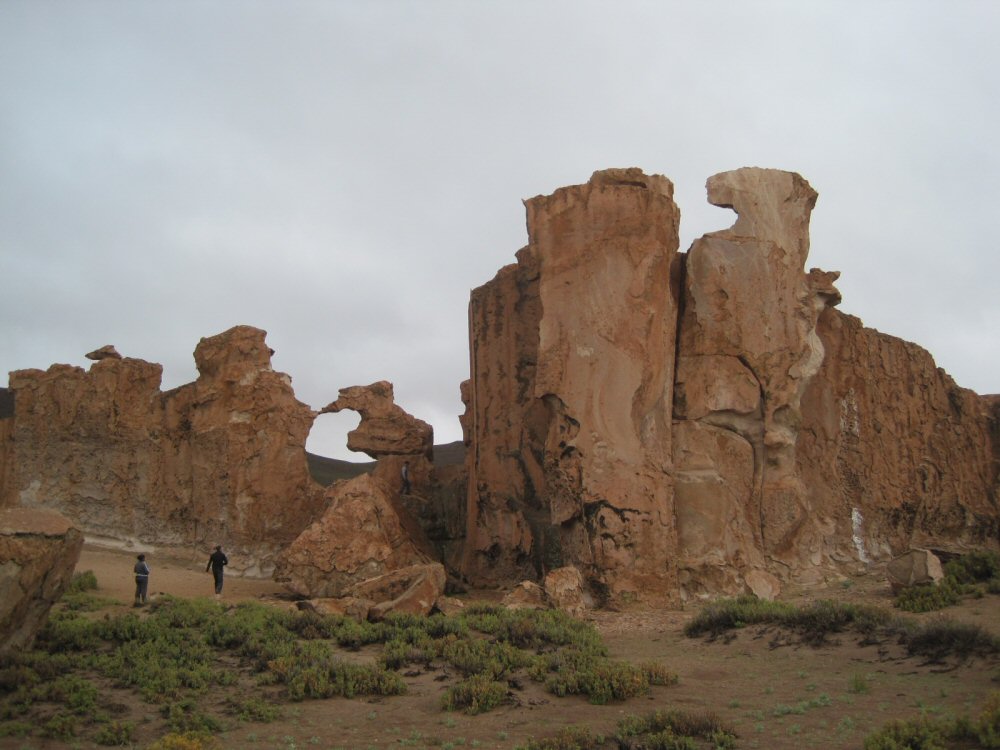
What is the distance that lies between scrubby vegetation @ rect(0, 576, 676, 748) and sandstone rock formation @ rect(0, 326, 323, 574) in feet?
23.9

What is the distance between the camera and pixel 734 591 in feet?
57.0

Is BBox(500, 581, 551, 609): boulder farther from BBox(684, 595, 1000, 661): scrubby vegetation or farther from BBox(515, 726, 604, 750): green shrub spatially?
BBox(515, 726, 604, 750): green shrub

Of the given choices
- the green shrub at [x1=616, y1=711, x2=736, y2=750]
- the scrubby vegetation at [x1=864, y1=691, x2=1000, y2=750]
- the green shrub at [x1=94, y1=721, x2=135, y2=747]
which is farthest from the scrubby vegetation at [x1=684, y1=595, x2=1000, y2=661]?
the green shrub at [x1=94, y1=721, x2=135, y2=747]

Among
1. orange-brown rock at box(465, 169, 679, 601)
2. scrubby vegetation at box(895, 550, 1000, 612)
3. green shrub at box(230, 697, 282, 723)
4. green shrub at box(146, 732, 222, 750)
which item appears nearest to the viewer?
green shrub at box(146, 732, 222, 750)

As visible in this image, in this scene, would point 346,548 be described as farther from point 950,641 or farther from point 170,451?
point 950,641

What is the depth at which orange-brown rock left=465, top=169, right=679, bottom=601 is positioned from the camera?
16966 millimetres

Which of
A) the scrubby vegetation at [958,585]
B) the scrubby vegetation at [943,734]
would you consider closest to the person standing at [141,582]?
the scrubby vegetation at [958,585]

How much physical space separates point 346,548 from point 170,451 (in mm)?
6783

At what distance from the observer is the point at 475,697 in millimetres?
9883

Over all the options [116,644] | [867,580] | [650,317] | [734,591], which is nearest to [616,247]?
[650,317]

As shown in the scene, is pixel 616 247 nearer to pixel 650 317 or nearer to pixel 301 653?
pixel 650 317

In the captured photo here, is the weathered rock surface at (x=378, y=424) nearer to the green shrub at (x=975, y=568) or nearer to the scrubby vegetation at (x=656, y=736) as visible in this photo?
the green shrub at (x=975, y=568)

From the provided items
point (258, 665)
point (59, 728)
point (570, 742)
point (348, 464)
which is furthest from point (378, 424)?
point (348, 464)

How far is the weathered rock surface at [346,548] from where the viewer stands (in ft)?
60.0
